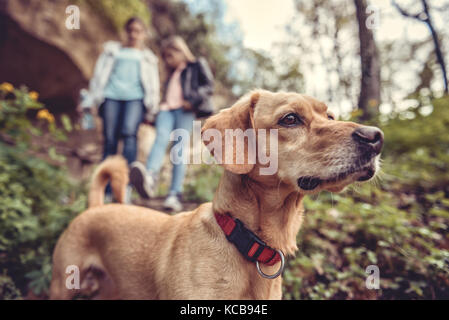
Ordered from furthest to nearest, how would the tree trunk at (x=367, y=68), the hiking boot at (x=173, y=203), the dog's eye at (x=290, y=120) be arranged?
the tree trunk at (x=367, y=68), the hiking boot at (x=173, y=203), the dog's eye at (x=290, y=120)

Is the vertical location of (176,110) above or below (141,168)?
above

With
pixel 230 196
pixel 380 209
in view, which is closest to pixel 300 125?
pixel 230 196

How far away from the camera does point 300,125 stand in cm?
163

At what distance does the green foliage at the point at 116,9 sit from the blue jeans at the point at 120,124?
4.94m

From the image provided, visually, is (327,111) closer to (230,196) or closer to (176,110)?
(230,196)

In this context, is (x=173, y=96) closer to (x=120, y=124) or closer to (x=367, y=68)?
(x=120, y=124)

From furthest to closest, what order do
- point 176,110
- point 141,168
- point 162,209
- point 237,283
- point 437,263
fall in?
point 176,110
point 162,209
point 141,168
point 437,263
point 237,283

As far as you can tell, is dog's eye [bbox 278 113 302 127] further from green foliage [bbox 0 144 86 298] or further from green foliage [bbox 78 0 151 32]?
green foliage [bbox 78 0 151 32]

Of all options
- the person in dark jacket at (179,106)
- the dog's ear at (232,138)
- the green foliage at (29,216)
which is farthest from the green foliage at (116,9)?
the dog's ear at (232,138)

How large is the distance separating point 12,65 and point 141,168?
5296 millimetres

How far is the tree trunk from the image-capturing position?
457 cm

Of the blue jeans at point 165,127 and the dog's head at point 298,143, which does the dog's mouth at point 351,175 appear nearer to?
the dog's head at point 298,143

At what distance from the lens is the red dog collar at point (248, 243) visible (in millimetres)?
1490

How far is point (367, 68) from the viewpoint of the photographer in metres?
5.21
